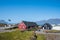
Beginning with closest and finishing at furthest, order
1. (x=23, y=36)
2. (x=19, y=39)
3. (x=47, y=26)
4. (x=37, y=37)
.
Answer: (x=19, y=39) < (x=23, y=36) < (x=37, y=37) < (x=47, y=26)

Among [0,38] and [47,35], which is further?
[47,35]

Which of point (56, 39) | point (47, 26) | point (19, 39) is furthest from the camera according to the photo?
point (47, 26)

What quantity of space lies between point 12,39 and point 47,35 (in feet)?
52.5

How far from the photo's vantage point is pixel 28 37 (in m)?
47.8

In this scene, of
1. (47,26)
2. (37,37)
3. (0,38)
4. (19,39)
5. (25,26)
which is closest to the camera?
(0,38)

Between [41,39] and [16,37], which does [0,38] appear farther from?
[41,39]

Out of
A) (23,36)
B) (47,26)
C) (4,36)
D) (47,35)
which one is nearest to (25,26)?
(47,26)

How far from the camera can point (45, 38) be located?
53.3 m

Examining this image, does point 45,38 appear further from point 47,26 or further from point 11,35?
point 47,26

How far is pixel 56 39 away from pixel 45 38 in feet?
15.4

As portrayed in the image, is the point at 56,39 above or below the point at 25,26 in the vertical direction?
below

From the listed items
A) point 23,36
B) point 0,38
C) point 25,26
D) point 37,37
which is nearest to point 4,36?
point 0,38

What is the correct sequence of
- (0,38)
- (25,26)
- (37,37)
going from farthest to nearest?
(25,26), (37,37), (0,38)

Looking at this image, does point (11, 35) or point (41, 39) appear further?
point (41, 39)
